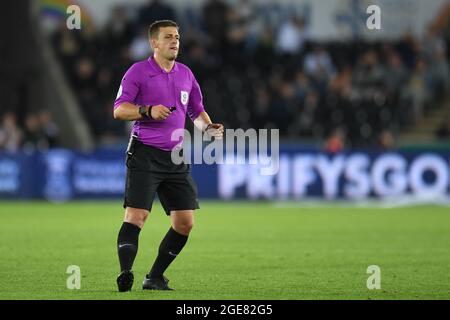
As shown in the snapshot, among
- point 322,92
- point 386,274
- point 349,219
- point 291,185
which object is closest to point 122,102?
point 386,274

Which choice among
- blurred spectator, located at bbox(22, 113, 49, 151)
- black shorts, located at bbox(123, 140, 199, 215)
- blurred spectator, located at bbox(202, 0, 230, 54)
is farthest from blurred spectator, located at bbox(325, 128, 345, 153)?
black shorts, located at bbox(123, 140, 199, 215)

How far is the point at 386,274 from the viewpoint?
11.9m

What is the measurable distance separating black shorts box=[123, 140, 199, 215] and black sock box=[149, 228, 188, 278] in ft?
0.99

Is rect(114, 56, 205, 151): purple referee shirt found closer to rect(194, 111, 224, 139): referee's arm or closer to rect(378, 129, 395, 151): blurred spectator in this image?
rect(194, 111, 224, 139): referee's arm

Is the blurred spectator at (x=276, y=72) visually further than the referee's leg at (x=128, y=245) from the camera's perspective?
Yes

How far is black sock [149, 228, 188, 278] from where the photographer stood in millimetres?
10602

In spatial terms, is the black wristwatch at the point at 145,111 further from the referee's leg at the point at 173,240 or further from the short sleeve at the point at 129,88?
the referee's leg at the point at 173,240

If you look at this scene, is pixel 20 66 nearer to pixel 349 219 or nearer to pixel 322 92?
pixel 322 92

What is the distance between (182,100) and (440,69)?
785 inches

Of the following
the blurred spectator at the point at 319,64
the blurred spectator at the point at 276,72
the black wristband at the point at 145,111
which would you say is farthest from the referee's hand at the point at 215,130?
the blurred spectator at the point at 319,64

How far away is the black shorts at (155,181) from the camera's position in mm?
10219

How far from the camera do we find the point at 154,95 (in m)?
10.4

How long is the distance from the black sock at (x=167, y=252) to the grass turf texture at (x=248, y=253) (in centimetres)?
26

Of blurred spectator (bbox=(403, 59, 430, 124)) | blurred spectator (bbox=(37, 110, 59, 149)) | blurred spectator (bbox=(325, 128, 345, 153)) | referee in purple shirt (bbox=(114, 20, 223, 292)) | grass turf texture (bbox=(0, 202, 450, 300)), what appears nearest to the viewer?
referee in purple shirt (bbox=(114, 20, 223, 292))
